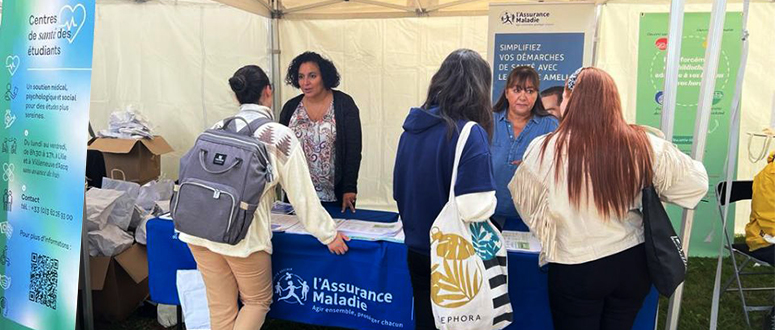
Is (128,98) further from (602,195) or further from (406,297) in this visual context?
(602,195)

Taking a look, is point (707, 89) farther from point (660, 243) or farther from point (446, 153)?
point (446, 153)

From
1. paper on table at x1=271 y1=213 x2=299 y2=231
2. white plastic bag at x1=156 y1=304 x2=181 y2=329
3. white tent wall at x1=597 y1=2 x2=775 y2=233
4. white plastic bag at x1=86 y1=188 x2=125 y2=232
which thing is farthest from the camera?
white tent wall at x1=597 y1=2 x2=775 y2=233

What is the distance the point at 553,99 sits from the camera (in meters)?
3.11

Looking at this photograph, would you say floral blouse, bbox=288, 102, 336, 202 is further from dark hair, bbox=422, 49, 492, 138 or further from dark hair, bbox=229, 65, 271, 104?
dark hair, bbox=422, 49, 492, 138

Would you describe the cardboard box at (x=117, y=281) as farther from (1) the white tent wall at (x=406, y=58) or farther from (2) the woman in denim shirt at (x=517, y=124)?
(1) the white tent wall at (x=406, y=58)

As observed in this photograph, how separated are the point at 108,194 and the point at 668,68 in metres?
2.74

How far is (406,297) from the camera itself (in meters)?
1.90

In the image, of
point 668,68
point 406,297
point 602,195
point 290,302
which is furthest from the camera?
point 290,302

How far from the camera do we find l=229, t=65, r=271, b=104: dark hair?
69.3 inches

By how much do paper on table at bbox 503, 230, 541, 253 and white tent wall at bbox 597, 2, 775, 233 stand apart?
259cm

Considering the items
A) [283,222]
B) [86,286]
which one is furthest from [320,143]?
[86,286]

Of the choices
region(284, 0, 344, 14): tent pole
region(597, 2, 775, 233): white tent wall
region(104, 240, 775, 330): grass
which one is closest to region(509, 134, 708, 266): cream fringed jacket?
region(104, 240, 775, 330): grass

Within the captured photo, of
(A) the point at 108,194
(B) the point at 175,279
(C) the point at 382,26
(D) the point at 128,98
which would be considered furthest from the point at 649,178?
(D) the point at 128,98

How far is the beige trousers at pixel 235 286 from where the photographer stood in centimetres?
177
